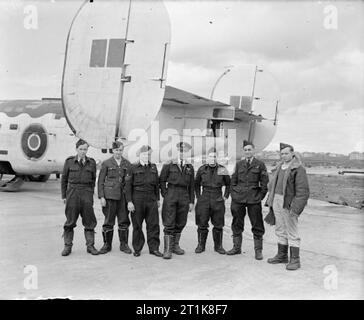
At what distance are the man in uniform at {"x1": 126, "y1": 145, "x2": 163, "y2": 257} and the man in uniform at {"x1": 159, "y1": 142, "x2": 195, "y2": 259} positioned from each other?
7.3 inches

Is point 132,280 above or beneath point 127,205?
beneath

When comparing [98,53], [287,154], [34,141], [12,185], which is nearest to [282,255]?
[287,154]

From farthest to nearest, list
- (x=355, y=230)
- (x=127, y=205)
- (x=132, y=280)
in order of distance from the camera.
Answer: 1. (x=355, y=230)
2. (x=127, y=205)
3. (x=132, y=280)

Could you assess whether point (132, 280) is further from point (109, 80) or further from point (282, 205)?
point (109, 80)

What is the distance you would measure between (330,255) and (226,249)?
1709 millimetres

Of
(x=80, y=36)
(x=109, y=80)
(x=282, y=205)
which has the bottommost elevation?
(x=282, y=205)

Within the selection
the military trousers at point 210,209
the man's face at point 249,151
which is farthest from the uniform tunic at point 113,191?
the man's face at point 249,151

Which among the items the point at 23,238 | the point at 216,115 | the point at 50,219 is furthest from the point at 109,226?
the point at 216,115

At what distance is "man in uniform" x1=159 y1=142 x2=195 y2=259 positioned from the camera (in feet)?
22.2

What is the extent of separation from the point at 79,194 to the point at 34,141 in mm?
8136

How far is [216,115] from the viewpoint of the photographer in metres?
12.8

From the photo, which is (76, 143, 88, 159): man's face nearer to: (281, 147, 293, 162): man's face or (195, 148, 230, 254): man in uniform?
(195, 148, 230, 254): man in uniform

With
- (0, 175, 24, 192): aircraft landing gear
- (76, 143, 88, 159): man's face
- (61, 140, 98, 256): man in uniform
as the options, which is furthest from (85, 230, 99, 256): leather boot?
(0, 175, 24, 192): aircraft landing gear

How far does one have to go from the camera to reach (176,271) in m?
5.87
